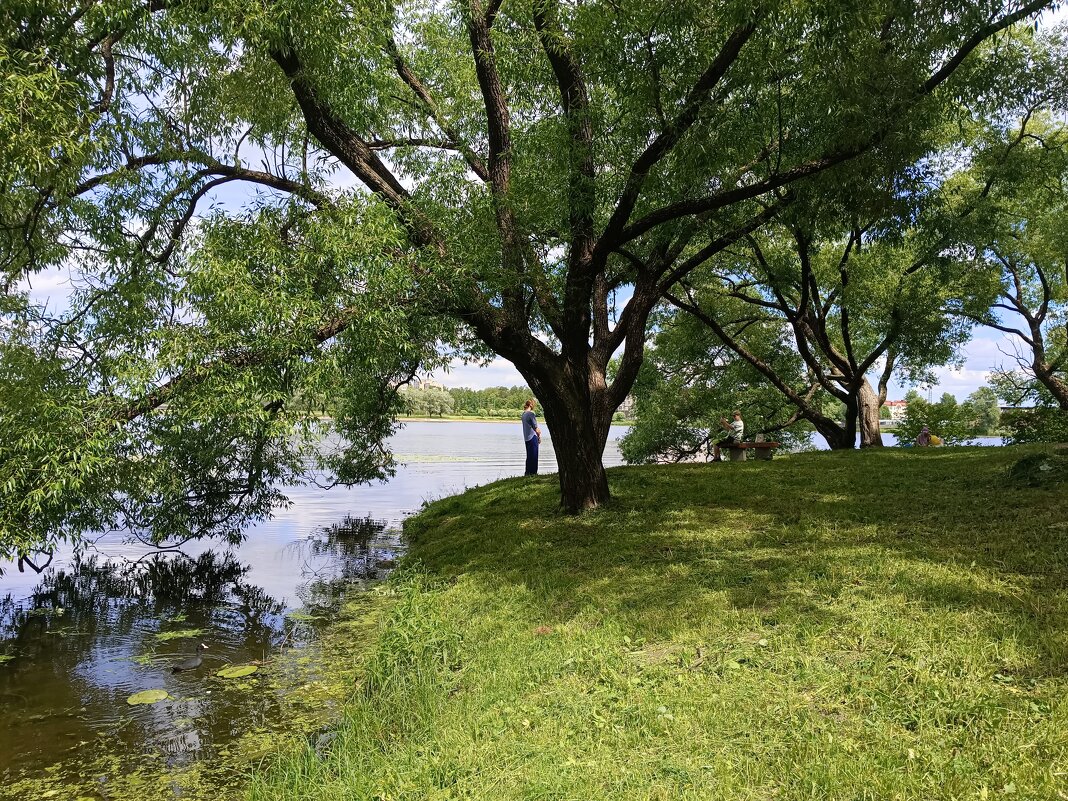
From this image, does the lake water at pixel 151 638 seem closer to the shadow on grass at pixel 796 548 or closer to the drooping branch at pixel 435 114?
the shadow on grass at pixel 796 548

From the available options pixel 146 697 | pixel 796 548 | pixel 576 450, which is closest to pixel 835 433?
pixel 576 450

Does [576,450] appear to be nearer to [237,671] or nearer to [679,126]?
[679,126]

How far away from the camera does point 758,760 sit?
3.52m

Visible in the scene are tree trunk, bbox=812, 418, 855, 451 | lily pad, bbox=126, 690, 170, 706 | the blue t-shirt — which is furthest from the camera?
tree trunk, bbox=812, 418, 855, 451

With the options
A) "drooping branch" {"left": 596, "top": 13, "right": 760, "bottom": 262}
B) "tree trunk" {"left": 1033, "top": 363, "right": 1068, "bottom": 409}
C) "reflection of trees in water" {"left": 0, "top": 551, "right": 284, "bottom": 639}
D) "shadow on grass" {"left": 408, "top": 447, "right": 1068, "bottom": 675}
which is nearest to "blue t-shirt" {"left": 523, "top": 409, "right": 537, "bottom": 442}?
"shadow on grass" {"left": 408, "top": 447, "right": 1068, "bottom": 675}

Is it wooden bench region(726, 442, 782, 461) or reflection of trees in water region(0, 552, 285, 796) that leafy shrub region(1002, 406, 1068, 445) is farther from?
reflection of trees in water region(0, 552, 285, 796)

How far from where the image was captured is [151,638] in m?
7.93

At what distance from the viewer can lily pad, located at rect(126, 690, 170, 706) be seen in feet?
19.7

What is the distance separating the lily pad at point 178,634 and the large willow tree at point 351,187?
172cm

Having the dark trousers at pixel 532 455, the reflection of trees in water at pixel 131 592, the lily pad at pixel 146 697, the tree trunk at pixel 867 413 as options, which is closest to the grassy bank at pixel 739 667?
the lily pad at pixel 146 697

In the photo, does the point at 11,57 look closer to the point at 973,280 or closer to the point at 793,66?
the point at 793,66

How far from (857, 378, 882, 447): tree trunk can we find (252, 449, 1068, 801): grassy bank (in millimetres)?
9764

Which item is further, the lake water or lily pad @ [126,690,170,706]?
lily pad @ [126,690,170,706]

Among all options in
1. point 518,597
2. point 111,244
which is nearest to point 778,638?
point 518,597
